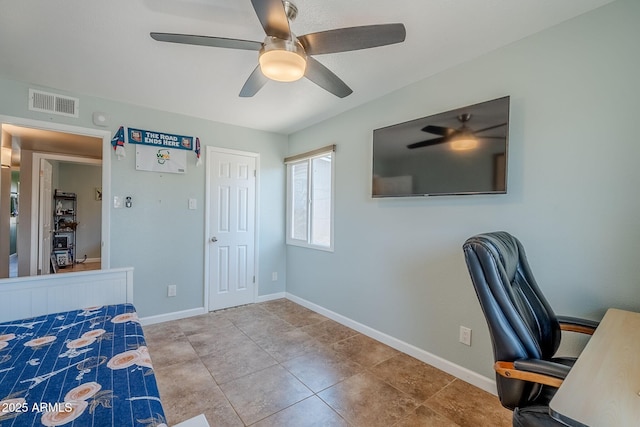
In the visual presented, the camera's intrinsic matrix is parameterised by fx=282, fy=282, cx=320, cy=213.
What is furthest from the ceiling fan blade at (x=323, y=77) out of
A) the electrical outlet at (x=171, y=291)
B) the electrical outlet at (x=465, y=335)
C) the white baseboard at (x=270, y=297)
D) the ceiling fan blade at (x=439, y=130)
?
the white baseboard at (x=270, y=297)

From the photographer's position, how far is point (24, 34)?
1862 mm

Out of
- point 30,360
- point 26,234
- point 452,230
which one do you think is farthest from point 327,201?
point 26,234

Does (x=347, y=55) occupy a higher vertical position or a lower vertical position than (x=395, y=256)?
higher

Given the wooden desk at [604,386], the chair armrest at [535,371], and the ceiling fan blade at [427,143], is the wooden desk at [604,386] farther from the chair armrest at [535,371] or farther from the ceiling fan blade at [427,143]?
the ceiling fan blade at [427,143]

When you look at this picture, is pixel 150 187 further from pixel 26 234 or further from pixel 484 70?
pixel 484 70

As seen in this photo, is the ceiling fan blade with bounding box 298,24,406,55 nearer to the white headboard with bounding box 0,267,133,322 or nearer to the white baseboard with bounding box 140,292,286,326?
the white headboard with bounding box 0,267,133,322

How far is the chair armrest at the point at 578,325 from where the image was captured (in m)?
1.42

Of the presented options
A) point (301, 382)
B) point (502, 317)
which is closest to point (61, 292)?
point (301, 382)

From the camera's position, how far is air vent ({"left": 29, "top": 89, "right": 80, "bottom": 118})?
258 cm

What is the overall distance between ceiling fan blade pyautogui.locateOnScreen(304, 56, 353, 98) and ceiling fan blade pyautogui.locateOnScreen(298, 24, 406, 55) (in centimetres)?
11

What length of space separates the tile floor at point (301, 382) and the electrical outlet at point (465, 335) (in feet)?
0.97

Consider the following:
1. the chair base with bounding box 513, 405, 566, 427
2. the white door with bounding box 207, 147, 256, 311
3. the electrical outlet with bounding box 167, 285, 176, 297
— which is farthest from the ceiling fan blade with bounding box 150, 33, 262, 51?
the electrical outlet with bounding box 167, 285, 176, 297

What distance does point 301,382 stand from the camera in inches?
82.2

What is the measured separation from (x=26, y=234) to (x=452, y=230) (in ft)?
19.8
